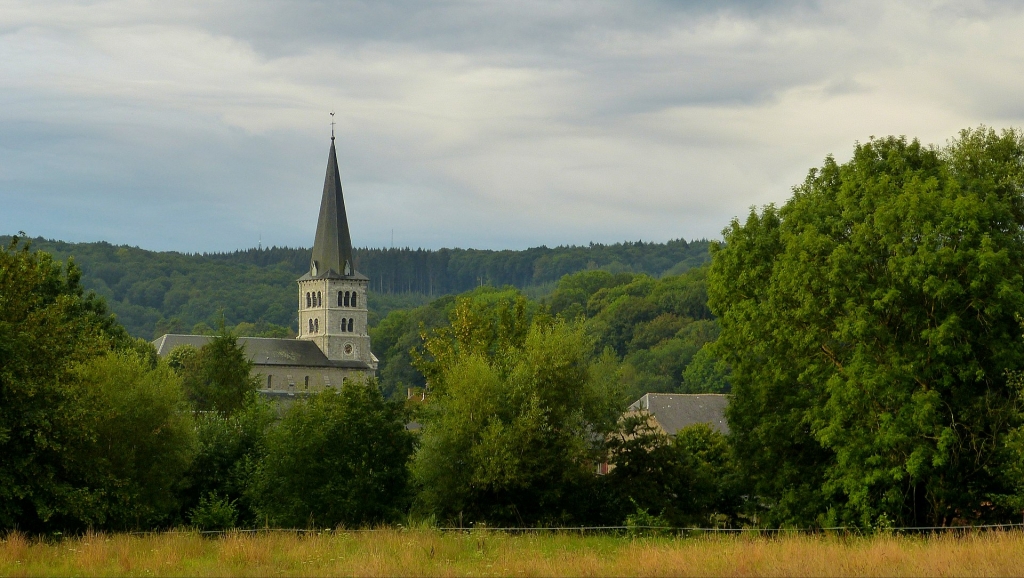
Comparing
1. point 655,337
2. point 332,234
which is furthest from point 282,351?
point 655,337

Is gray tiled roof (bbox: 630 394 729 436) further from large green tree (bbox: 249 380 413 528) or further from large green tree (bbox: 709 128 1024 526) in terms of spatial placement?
large green tree (bbox: 709 128 1024 526)

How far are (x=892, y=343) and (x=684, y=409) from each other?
46.1 metres

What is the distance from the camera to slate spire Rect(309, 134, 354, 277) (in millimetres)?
148250

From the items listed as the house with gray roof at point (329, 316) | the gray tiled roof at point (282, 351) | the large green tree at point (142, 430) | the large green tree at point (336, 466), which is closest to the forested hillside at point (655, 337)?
the house with gray roof at point (329, 316)

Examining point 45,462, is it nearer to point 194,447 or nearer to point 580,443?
point 194,447

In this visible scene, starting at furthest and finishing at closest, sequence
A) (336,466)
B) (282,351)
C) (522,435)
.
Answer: (282,351)
(336,466)
(522,435)

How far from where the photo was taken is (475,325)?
1816 inches

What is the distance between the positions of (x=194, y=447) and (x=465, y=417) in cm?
1025

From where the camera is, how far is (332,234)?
494ft

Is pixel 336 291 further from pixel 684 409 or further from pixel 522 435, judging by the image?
pixel 522 435

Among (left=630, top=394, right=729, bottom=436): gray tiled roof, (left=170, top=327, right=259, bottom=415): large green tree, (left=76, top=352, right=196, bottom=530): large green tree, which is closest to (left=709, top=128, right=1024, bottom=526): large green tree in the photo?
(left=76, top=352, right=196, bottom=530): large green tree

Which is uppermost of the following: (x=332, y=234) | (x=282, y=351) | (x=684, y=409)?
(x=332, y=234)

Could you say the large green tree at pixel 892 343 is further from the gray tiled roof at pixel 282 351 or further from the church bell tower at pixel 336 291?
the church bell tower at pixel 336 291

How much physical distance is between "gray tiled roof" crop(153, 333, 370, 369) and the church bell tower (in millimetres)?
2035
